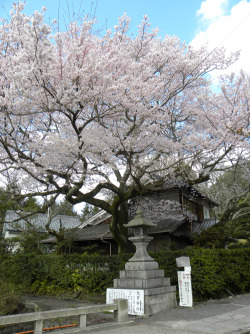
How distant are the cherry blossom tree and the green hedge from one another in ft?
6.33

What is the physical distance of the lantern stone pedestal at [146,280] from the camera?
7880 millimetres

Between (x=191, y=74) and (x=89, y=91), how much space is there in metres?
4.96

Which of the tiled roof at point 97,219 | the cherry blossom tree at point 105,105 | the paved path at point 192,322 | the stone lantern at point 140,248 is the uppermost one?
the cherry blossom tree at point 105,105

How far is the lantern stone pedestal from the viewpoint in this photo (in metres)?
7.88

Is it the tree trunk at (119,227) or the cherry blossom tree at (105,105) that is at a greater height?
the cherry blossom tree at (105,105)

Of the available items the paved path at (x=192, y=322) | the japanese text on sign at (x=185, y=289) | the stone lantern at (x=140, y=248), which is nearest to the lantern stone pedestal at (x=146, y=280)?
the stone lantern at (x=140, y=248)

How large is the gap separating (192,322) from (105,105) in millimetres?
7078

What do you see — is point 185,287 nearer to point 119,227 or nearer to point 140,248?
point 140,248

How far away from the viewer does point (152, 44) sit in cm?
1210

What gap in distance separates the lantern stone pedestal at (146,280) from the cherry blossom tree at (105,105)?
2.55 meters

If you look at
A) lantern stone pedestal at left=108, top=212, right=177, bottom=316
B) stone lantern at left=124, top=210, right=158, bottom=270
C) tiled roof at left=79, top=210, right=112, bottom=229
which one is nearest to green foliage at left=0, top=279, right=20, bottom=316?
lantern stone pedestal at left=108, top=212, right=177, bottom=316

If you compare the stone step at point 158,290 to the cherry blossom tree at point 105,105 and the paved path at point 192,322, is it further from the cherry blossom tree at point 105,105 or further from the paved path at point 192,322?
the cherry blossom tree at point 105,105

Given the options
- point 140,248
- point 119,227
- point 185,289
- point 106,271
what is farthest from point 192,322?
point 119,227

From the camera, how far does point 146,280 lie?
26.1 feet
